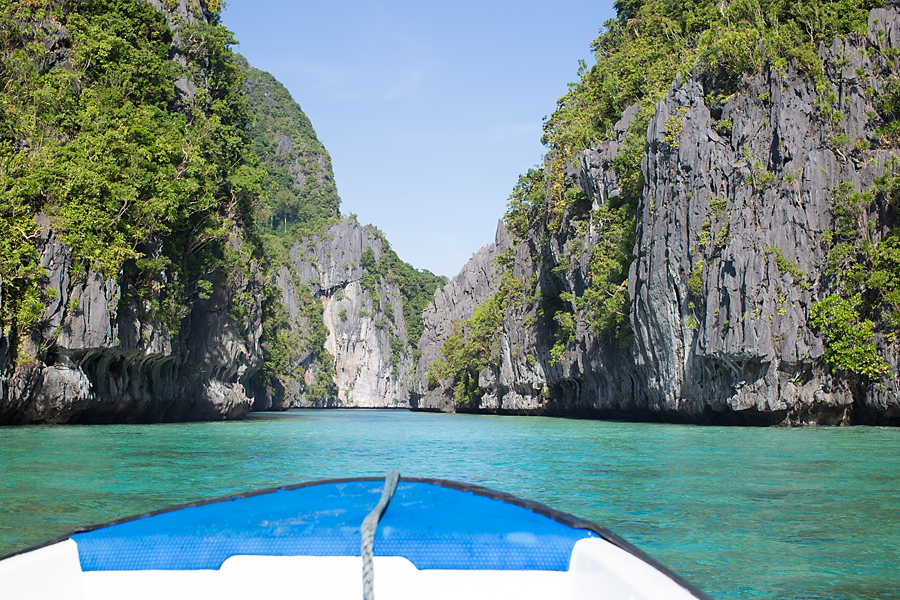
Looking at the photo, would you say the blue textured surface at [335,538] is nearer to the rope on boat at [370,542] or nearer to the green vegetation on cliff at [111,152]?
the rope on boat at [370,542]

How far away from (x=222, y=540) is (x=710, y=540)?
4930mm

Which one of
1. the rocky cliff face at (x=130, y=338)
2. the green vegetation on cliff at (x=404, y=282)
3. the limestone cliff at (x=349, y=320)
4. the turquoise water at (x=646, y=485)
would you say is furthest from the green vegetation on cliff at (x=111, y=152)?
the green vegetation on cliff at (x=404, y=282)

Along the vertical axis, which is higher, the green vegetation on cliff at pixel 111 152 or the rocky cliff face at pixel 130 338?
the green vegetation on cliff at pixel 111 152

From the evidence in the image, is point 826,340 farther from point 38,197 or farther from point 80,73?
point 80,73

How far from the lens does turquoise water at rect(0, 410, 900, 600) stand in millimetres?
5758

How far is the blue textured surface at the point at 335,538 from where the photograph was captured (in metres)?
2.98

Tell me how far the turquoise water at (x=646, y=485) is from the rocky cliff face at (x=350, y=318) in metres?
79.4

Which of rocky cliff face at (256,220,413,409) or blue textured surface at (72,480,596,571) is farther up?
rocky cliff face at (256,220,413,409)

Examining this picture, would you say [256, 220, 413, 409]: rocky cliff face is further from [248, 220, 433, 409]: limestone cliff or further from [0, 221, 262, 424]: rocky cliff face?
[0, 221, 262, 424]: rocky cliff face

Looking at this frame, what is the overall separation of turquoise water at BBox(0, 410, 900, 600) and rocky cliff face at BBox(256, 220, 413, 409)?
261ft

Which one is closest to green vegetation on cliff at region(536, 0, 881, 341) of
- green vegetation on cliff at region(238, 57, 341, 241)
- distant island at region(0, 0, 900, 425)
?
distant island at region(0, 0, 900, 425)

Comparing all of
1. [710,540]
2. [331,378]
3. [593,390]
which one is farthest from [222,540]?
[331,378]

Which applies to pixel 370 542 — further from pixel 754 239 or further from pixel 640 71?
pixel 640 71

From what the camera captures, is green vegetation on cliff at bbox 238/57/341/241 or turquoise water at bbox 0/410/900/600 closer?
turquoise water at bbox 0/410/900/600
